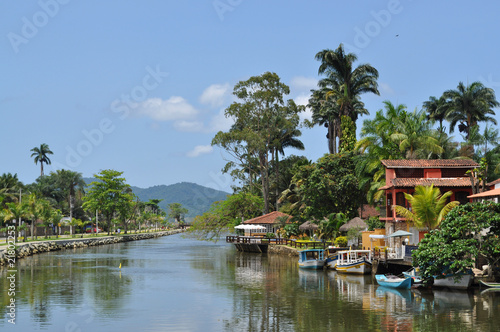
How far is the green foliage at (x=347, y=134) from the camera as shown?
74.8 meters

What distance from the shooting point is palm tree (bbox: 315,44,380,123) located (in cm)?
7881

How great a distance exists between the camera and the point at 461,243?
34.2 m

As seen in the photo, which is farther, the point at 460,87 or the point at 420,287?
the point at 460,87

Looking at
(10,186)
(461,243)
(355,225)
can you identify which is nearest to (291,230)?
(355,225)

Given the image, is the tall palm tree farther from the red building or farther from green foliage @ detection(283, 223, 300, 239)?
the red building

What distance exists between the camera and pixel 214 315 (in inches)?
1198

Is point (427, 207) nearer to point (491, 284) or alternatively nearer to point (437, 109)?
point (491, 284)

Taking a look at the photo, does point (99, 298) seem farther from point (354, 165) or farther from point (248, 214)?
point (248, 214)

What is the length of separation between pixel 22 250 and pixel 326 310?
48274 millimetres

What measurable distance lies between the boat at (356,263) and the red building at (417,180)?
176 inches

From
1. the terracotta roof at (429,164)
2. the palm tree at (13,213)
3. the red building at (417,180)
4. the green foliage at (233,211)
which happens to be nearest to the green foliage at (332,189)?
the terracotta roof at (429,164)

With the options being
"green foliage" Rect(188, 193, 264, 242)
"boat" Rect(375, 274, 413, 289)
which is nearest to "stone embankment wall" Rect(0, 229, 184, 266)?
"green foliage" Rect(188, 193, 264, 242)

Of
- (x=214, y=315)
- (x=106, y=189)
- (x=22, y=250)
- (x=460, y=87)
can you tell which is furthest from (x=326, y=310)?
(x=106, y=189)

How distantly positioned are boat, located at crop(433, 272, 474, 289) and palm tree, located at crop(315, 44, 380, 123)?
43818 millimetres
